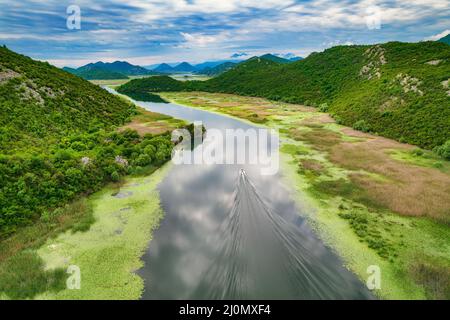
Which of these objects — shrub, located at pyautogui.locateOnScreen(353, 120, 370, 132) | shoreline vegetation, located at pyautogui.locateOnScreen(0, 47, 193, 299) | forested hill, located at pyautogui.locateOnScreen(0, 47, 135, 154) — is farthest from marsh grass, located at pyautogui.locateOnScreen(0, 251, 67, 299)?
shrub, located at pyautogui.locateOnScreen(353, 120, 370, 132)

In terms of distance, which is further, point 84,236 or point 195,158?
point 195,158

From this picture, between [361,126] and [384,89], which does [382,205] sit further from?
[384,89]

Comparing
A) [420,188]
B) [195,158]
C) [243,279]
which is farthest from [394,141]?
[243,279]

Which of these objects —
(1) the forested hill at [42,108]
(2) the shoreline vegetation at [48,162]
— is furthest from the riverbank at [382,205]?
(1) the forested hill at [42,108]

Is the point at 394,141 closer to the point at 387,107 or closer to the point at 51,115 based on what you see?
the point at 387,107
